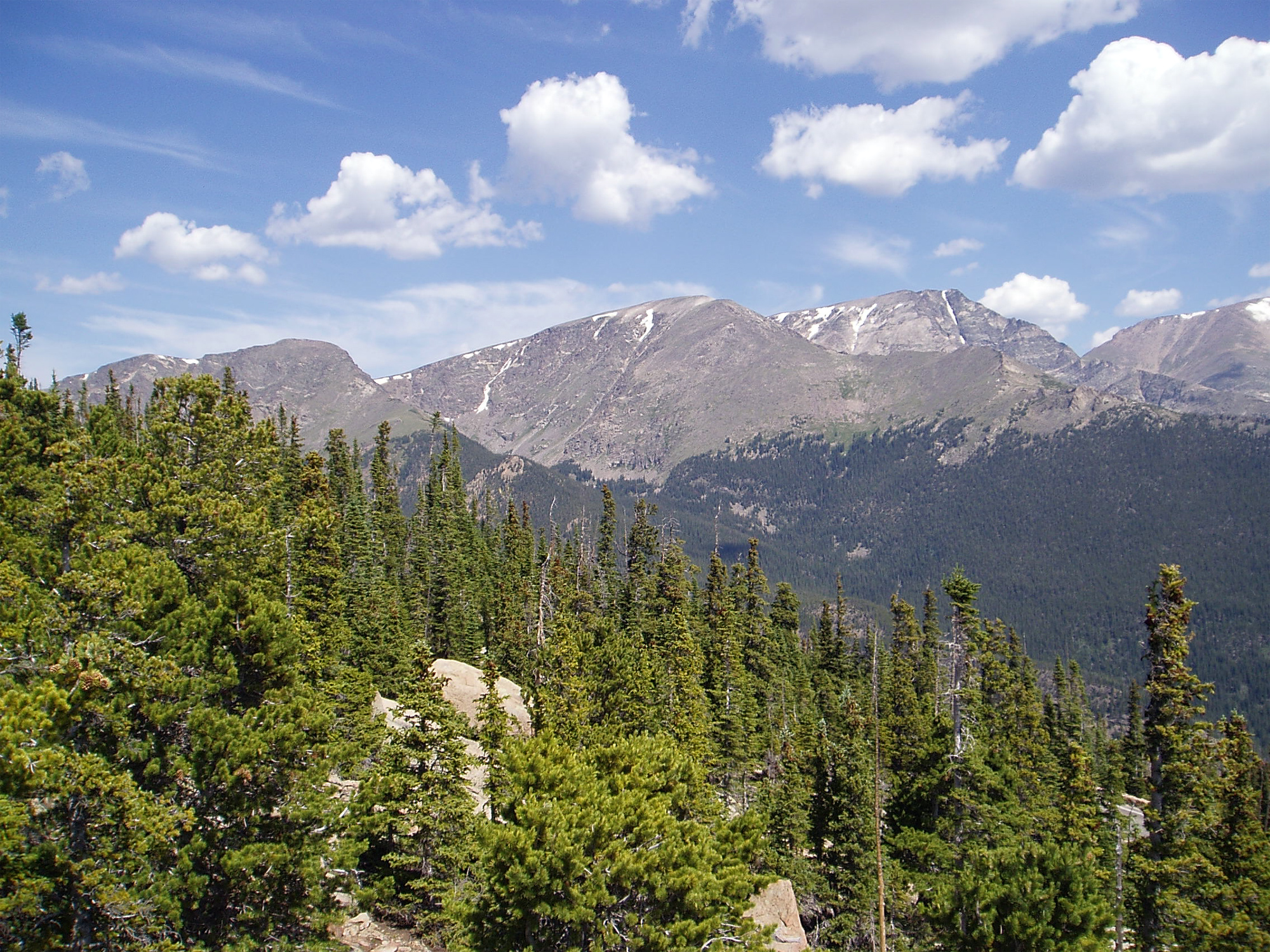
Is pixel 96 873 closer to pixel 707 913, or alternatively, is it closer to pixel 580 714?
pixel 707 913

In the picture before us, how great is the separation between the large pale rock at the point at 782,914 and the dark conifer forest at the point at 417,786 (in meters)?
1.36

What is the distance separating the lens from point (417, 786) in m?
28.2

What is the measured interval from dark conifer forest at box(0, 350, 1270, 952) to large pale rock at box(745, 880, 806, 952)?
1356 mm

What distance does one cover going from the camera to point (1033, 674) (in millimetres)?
102562

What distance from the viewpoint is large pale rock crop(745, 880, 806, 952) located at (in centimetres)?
3512

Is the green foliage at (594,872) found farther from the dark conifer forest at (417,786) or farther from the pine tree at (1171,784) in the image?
the pine tree at (1171,784)

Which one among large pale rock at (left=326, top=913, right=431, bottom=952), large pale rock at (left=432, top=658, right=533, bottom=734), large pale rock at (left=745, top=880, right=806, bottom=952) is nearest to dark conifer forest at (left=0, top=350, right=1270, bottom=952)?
large pale rock at (left=326, top=913, right=431, bottom=952)

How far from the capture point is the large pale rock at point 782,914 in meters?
35.1

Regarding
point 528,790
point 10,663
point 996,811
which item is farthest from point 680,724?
point 10,663

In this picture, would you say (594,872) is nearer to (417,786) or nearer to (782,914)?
(417,786)

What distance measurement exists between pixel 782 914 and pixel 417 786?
1915 centimetres

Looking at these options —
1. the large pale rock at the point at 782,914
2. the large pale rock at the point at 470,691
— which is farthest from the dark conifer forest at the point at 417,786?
the large pale rock at the point at 470,691

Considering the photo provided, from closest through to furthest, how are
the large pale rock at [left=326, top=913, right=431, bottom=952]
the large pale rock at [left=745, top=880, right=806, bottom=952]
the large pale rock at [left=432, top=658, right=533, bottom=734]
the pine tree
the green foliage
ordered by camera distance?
1. the green foliage
2. the large pale rock at [left=326, top=913, right=431, bottom=952]
3. the pine tree
4. the large pale rock at [left=745, top=880, right=806, bottom=952]
5. the large pale rock at [left=432, top=658, right=533, bottom=734]

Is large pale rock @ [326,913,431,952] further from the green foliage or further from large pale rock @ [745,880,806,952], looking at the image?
large pale rock @ [745,880,806,952]
